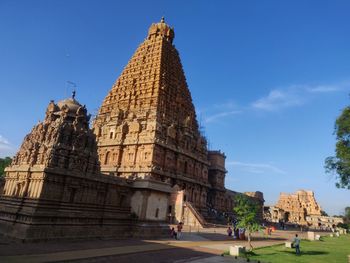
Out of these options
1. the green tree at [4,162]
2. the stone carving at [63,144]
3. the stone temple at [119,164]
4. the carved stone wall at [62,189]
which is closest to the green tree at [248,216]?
the stone temple at [119,164]

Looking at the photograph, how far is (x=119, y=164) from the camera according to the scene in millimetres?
51344

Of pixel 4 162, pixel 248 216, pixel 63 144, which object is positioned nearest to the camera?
pixel 248 216

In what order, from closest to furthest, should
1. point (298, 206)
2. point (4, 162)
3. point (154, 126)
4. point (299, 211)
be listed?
1. point (154, 126)
2. point (4, 162)
3. point (299, 211)
4. point (298, 206)

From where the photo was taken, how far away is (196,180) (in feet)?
187

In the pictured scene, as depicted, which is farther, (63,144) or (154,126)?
(154,126)

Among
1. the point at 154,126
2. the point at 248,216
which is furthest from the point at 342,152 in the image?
the point at 154,126

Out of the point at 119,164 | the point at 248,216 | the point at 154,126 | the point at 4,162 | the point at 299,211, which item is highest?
the point at 154,126

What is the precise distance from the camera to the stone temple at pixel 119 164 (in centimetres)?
2425

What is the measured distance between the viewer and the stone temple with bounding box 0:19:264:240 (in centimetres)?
2425

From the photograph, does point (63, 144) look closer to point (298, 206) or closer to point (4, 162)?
point (4, 162)

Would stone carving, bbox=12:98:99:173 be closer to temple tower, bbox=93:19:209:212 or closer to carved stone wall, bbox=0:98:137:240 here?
carved stone wall, bbox=0:98:137:240

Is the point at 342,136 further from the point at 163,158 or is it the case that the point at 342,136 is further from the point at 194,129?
the point at 194,129

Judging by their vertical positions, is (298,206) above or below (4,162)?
below

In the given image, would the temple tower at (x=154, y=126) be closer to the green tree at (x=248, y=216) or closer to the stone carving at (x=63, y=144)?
the stone carving at (x=63, y=144)
